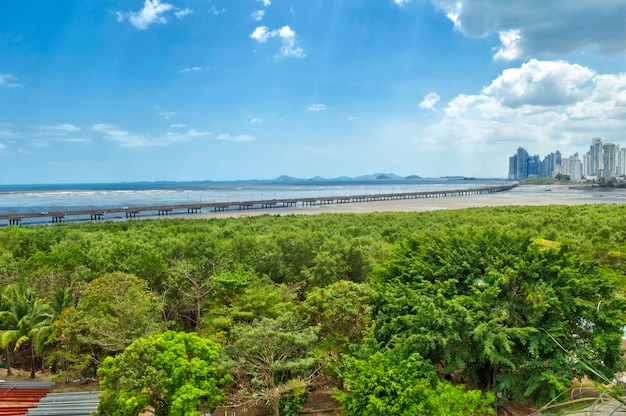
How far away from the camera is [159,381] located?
12.6m

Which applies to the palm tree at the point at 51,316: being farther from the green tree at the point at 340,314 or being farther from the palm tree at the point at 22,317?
the green tree at the point at 340,314

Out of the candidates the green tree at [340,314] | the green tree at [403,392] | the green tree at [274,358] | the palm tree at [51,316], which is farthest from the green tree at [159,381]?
the palm tree at [51,316]

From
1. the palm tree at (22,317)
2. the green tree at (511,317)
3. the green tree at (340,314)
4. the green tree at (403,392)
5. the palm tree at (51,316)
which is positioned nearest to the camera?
the green tree at (403,392)

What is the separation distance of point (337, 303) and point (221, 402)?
5.26 metres

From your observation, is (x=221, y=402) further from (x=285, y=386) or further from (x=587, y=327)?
(x=587, y=327)

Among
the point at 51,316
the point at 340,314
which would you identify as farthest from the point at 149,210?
the point at 340,314

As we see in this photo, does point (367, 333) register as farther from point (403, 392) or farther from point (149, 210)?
point (149, 210)

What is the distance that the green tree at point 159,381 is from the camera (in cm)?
1240

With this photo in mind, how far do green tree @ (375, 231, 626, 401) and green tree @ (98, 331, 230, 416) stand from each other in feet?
20.0

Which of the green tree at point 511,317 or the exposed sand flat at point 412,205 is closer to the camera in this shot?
the green tree at point 511,317

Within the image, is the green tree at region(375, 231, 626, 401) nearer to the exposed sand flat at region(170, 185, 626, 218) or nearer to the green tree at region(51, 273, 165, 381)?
the green tree at region(51, 273, 165, 381)

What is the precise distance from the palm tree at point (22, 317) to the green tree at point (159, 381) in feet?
21.0

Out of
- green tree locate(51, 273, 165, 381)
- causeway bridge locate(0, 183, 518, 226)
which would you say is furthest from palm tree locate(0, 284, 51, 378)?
causeway bridge locate(0, 183, 518, 226)

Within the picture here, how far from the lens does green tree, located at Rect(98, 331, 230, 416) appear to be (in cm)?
1240
